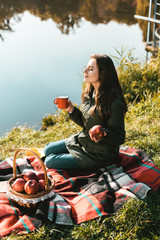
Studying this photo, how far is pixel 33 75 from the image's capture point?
8.27 metres

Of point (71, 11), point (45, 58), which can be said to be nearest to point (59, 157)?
point (45, 58)

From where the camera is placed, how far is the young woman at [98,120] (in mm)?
2809

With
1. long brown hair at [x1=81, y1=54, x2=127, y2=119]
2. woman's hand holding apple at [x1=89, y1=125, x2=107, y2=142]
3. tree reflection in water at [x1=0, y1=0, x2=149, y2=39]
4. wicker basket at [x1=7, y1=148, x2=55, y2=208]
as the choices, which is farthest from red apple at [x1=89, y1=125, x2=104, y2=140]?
tree reflection in water at [x1=0, y1=0, x2=149, y2=39]

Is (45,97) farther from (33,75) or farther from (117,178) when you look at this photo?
(117,178)

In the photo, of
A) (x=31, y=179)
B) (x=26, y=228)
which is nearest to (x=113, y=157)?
(x=31, y=179)

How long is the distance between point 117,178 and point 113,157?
24 cm

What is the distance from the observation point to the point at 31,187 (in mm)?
2535

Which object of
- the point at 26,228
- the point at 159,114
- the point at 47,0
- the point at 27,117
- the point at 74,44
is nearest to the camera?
the point at 26,228

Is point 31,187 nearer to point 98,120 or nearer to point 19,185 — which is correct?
point 19,185

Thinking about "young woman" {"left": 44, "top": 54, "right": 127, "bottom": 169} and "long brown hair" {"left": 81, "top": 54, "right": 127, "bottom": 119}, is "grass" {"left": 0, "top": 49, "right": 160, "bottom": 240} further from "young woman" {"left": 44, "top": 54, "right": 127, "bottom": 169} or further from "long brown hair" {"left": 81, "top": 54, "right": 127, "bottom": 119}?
"long brown hair" {"left": 81, "top": 54, "right": 127, "bottom": 119}

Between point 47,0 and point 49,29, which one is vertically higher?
point 47,0

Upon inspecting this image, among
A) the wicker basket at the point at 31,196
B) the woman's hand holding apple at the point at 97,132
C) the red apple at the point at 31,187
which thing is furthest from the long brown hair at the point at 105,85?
the red apple at the point at 31,187

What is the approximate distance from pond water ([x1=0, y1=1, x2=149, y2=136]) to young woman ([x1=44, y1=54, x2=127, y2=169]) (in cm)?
293

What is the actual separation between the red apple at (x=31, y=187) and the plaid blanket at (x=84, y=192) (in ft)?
0.52
